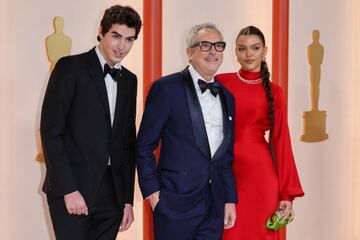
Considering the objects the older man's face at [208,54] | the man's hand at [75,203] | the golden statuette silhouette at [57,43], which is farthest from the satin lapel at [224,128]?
the golden statuette silhouette at [57,43]

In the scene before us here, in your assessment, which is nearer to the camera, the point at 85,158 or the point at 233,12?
the point at 85,158

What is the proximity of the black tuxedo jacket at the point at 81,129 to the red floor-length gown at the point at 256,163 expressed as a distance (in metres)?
0.72

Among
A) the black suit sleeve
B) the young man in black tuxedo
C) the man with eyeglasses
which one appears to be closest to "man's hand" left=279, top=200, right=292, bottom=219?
the man with eyeglasses

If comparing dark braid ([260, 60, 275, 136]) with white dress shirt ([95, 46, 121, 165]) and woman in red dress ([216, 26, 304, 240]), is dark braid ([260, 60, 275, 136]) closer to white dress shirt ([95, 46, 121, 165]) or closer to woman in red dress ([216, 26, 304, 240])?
woman in red dress ([216, 26, 304, 240])

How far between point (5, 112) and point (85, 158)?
3.24 ft

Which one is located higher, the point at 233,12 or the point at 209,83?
the point at 233,12

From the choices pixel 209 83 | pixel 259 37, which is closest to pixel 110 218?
pixel 209 83

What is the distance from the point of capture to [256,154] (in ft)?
9.30

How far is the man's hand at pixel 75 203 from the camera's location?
214 cm

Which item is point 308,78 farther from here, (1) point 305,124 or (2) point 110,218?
(2) point 110,218

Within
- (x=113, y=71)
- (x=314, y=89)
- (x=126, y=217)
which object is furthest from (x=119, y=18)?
(x=314, y=89)

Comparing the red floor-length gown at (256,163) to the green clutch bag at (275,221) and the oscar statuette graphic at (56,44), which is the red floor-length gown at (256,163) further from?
the oscar statuette graphic at (56,44)

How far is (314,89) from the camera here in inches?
179

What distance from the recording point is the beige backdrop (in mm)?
3025
